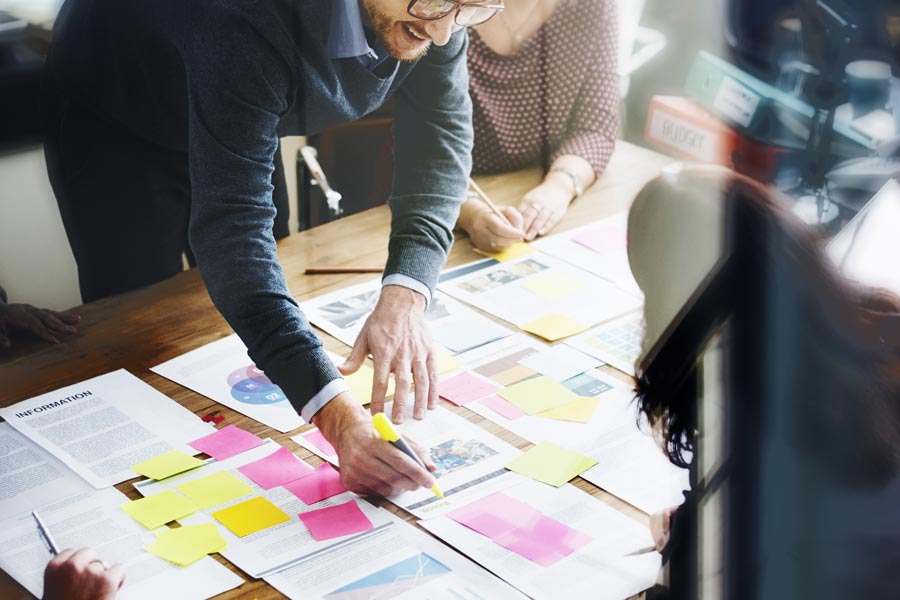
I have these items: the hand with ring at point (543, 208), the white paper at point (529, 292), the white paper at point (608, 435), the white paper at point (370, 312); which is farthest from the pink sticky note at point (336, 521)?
the hand with ring at point (543, 208)

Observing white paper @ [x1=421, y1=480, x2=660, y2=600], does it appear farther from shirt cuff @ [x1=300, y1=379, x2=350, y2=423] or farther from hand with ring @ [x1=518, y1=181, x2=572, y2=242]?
hand with ring @ [x1=518, y1=181, x2=572, y2=242]

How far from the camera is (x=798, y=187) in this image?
96cm

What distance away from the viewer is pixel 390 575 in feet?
2.96

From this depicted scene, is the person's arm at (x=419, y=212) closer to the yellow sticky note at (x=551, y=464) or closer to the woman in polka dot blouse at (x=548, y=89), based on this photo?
the yellow sticky note at (x=551, y=464)

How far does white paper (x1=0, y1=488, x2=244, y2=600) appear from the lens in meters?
0.88

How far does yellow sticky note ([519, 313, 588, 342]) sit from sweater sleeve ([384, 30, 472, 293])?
153mm

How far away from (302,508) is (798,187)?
1.92 ft

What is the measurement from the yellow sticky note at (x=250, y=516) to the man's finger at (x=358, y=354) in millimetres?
241

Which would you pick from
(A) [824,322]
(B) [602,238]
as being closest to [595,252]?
(B) [602,238]

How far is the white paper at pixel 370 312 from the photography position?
1313mm

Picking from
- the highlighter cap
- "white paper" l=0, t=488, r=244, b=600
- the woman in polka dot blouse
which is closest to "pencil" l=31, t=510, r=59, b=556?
"white paper" l=0, t=488, r=244, b=600

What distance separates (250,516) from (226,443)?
13cm

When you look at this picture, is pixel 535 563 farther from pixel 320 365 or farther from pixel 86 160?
pixel 86 160

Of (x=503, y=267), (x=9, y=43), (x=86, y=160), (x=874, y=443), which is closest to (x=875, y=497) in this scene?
(x=874, y=443)
